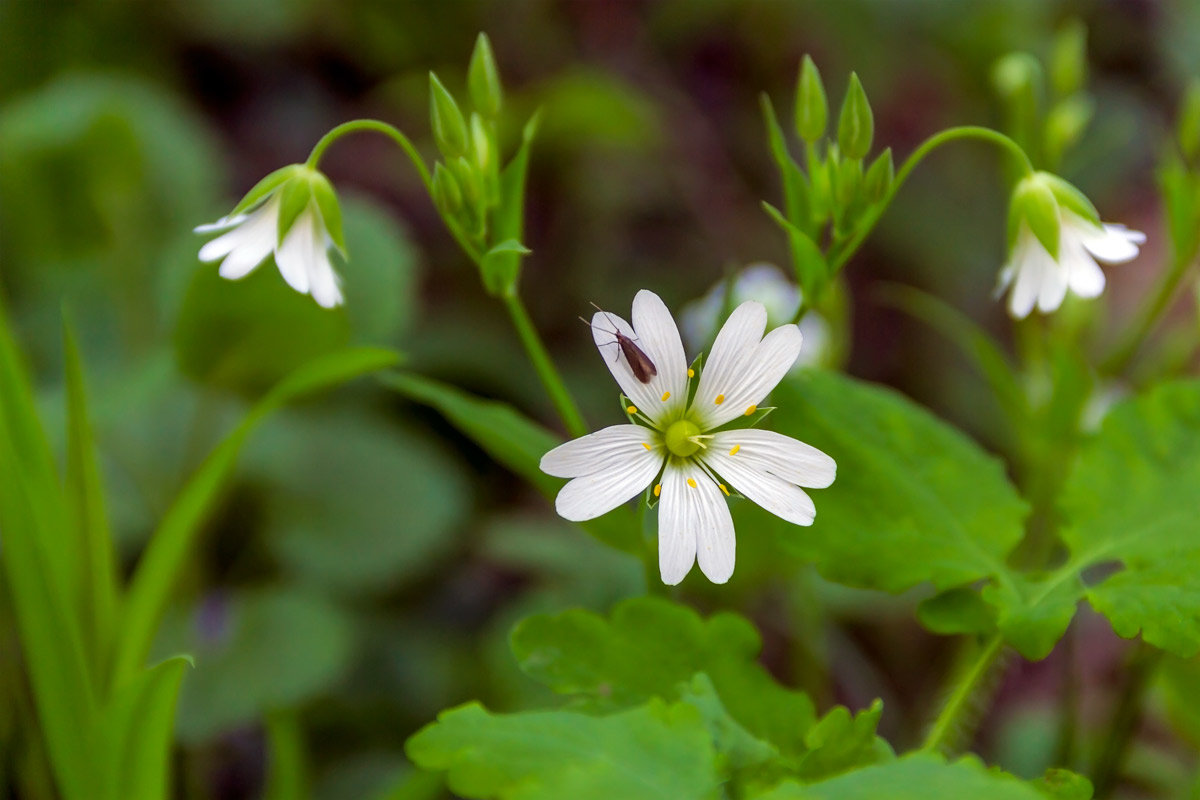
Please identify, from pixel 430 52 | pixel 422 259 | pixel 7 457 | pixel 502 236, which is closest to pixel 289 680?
pixel 7 457

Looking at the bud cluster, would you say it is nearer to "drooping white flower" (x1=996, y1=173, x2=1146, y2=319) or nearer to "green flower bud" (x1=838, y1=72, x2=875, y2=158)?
"green flower bud" (x1=838, y1=72, x2=875, y2=158)

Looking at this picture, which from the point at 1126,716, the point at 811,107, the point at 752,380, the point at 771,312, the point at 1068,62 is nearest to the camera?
the point at 752,380

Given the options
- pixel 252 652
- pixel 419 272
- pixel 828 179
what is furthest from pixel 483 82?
pixel 419 272

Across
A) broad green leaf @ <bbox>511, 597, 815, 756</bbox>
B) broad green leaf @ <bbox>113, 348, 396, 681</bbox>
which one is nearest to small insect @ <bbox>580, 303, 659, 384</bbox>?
broad green leaf @ <bbox>511, 597, 815, 756</bbox>

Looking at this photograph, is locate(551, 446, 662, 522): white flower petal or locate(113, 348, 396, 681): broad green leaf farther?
locate(113, 348, 396, 681): broad green leaf

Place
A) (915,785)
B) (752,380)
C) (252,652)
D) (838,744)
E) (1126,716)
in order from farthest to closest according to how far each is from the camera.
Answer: (252,652) < (1126,716) < (752,380) < (838,744) < (915,785)

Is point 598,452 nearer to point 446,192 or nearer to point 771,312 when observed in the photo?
→ point 446,192
